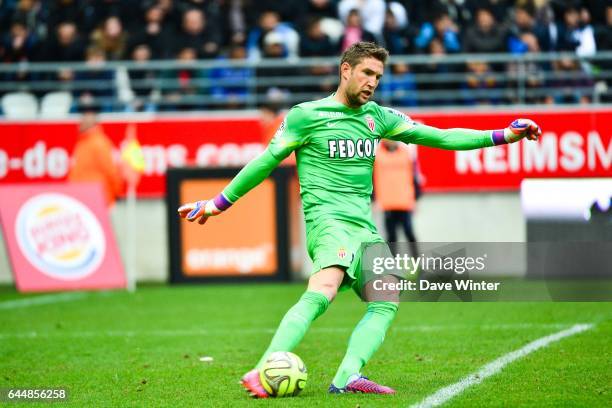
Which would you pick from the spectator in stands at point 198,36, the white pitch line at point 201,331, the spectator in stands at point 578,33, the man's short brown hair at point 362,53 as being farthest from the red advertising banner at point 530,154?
the man's short brown hair at point 362,53

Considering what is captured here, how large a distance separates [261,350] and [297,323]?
3352 millimetres

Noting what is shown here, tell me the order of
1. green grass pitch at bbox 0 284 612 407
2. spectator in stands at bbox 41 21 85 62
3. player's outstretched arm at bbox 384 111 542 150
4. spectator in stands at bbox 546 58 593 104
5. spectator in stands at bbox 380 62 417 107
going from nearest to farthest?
player's outstretched arm at bbox 384 111 542 150 < green grass pitch at bbox 0 284 612 407 < spectator in stands at bbox 546 58 593 104 < spectator in stands at bbox 380 62 417 107 < spectator in stands at bbox 41 21 85 62

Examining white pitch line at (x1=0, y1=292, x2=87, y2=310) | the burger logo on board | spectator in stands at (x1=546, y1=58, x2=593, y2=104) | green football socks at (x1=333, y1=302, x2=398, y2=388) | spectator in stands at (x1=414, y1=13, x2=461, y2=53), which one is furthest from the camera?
spectator in stands at (x1=414, y1=13, x2=461, y2=53)

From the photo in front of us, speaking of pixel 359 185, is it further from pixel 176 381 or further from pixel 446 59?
pixel 446 59

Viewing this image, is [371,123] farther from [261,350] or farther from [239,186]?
[261,350]

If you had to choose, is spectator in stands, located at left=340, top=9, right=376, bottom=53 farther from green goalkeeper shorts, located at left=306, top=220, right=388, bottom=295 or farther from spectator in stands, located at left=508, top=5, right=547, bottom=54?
green goalkeeper shorts, located at left=306, top=220, right=388, bottom=295

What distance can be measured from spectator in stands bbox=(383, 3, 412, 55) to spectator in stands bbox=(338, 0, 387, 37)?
38cm

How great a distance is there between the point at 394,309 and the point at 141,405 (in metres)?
1.59

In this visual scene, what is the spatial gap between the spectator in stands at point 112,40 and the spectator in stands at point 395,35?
4.26 metres

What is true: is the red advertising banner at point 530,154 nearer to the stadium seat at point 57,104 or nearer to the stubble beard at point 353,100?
the stadium seat at point 57,104

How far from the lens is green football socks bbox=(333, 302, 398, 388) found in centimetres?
729

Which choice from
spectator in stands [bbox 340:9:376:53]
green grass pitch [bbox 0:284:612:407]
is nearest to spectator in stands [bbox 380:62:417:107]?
spectator in stands [bbox 340:9:376:53]

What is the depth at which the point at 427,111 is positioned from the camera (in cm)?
1877

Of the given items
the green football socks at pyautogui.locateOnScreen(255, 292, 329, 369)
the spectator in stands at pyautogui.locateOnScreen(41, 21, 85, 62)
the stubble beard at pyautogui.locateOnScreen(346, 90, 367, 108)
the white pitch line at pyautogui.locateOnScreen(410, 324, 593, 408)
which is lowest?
the white pitch line at pyautogui.locateOnScreen(410, 324, 593, 408)
